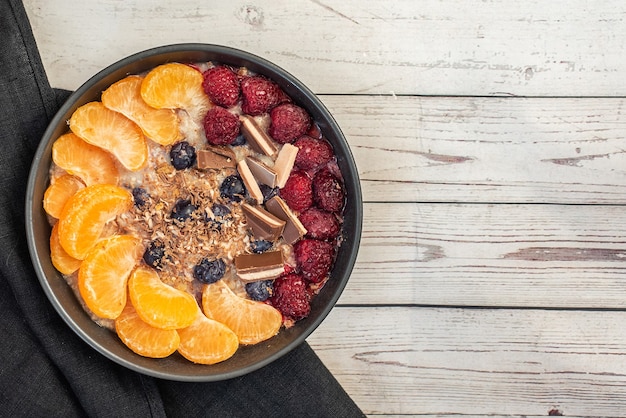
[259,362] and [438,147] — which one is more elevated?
[438,147]

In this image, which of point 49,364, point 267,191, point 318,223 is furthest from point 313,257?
point 49,364

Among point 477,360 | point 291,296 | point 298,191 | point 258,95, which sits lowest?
point 477,360

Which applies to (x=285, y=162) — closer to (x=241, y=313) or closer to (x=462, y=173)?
(x=241, y=313)

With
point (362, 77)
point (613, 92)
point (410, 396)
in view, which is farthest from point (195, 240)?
point (613, 92)

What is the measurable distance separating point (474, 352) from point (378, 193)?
0.49 m

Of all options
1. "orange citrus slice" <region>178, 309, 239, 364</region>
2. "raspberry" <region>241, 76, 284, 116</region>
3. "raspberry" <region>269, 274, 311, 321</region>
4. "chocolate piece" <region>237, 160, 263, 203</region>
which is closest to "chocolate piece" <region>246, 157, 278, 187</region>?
"chocolate piece" <region>237, 160, 263, 203</region>

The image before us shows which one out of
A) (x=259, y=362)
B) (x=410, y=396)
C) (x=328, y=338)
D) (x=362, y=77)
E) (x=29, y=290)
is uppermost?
(x=362, y=77)

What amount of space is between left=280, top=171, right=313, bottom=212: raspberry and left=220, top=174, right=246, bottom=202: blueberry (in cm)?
9

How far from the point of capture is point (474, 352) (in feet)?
6.12

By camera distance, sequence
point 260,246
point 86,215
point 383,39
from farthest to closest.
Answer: point 383,39 < point 260,246 < point 86,215

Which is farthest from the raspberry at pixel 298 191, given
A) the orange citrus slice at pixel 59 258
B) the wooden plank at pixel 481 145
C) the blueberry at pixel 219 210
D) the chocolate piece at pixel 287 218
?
the orange citrus slice at pixel 59 258

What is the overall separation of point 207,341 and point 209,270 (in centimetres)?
16

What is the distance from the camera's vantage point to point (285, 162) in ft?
5.16

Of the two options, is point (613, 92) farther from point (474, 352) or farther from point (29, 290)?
point (29, 290)
